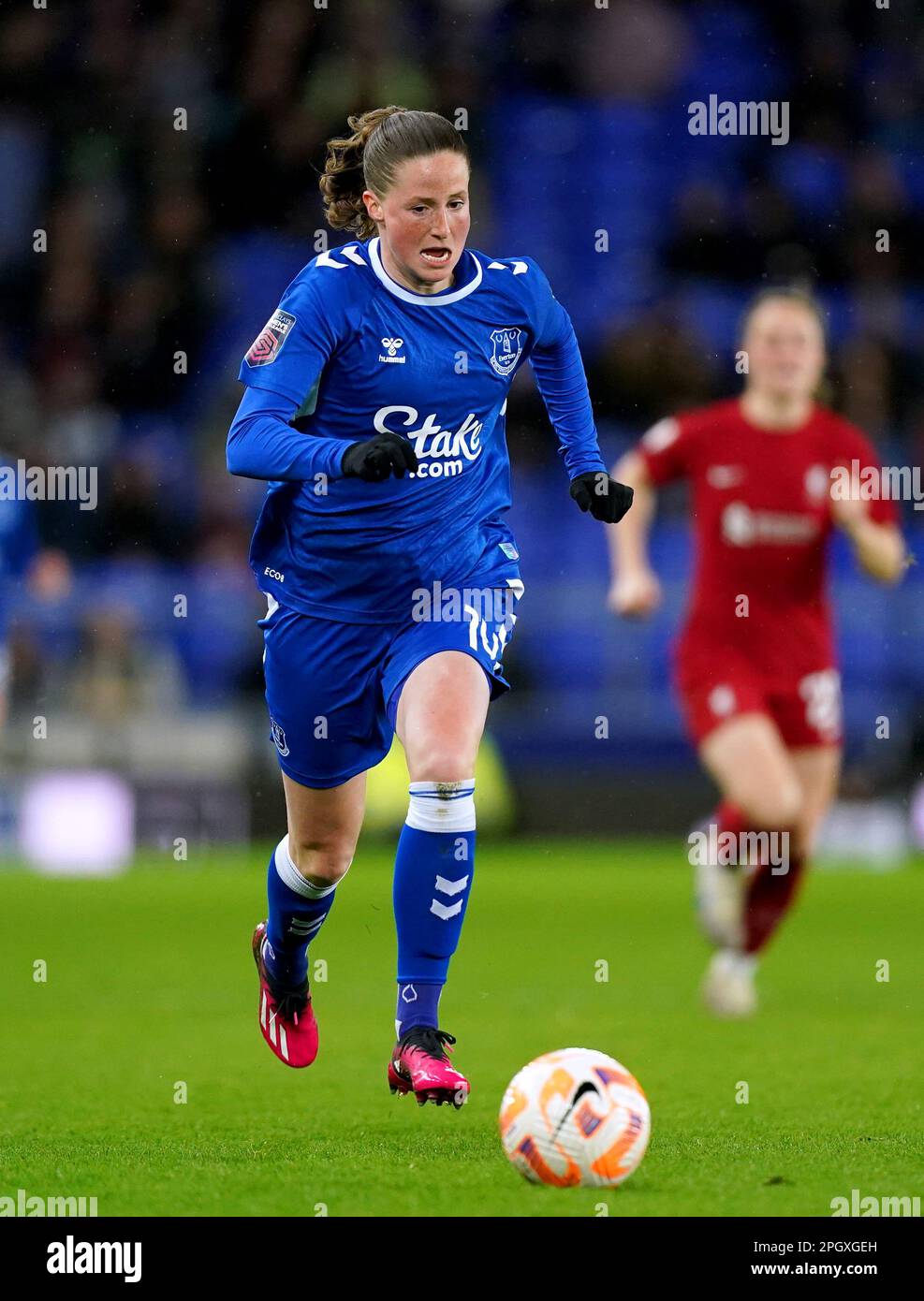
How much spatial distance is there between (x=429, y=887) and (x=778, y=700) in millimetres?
3681

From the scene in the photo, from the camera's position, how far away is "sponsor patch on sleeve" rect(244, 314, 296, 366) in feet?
16.5

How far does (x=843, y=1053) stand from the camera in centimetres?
674

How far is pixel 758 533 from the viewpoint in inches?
339

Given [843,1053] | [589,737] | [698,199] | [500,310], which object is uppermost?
[698,199]

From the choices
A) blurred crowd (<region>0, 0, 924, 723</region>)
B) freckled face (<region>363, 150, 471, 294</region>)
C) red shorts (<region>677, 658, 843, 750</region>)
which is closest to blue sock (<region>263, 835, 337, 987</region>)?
freckled face (<region>363, 150, 471, 294</region>)

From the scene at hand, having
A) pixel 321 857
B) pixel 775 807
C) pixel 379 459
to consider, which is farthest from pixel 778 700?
pixel 379 459

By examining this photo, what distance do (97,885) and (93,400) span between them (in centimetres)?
399

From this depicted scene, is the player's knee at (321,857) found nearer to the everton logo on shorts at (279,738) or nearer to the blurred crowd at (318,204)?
the everton logo on shorts at (279,738)

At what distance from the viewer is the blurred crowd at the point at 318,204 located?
14375 millimetres

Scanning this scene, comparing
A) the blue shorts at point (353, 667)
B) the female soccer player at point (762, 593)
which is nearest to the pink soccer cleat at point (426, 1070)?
the blue shorts at point (353, 667)

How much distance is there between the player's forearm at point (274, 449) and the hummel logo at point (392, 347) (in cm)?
32

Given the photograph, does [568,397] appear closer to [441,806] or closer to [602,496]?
[602,496]

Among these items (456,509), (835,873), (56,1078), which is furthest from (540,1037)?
(835,873)

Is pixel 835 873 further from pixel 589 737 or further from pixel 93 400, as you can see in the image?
pixel 93 400
